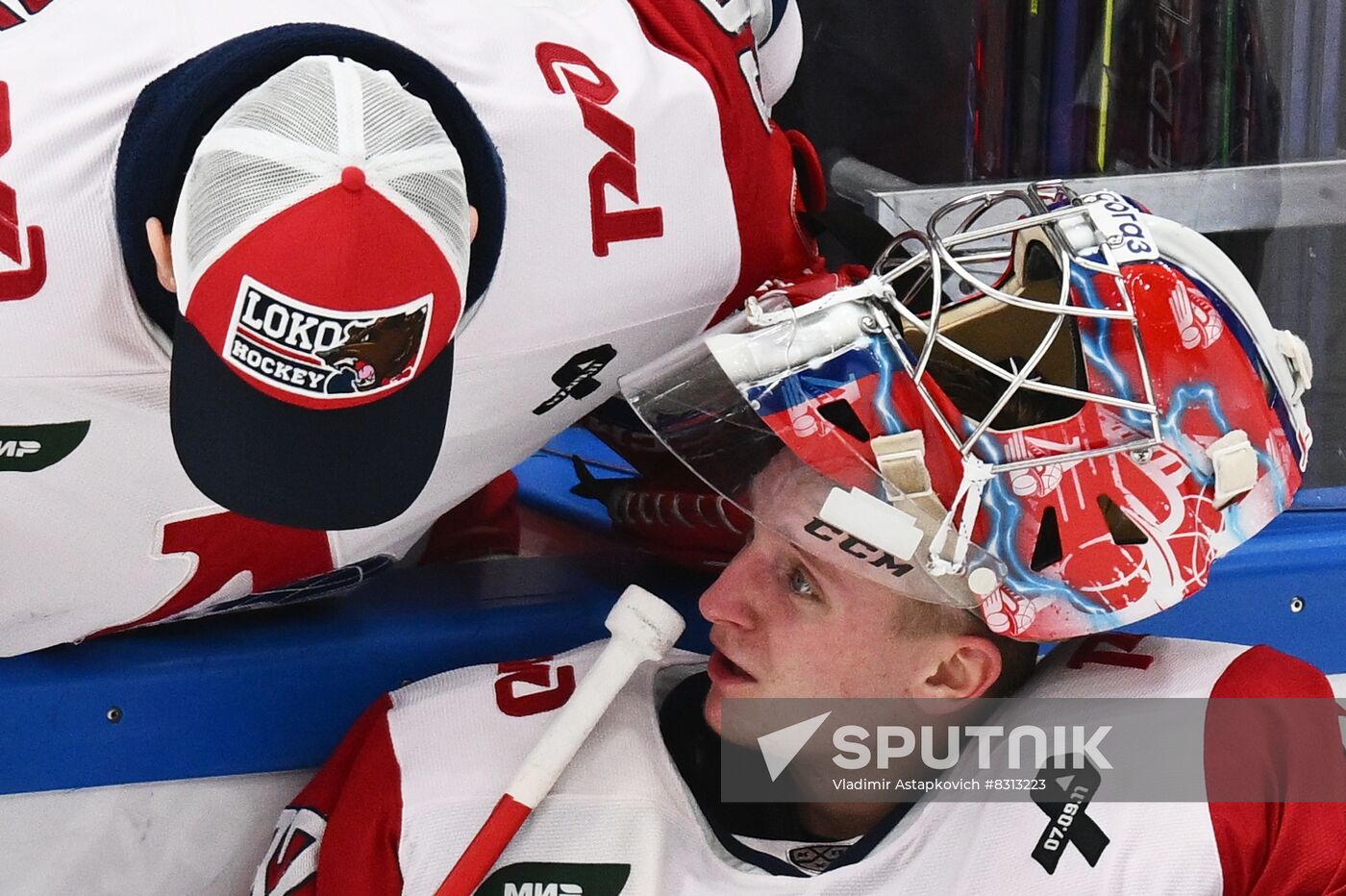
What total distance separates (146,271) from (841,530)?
0.43 m

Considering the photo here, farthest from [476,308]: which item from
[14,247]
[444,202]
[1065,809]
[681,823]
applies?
[1065,809]

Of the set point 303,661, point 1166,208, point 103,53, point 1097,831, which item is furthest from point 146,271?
point 1166,208

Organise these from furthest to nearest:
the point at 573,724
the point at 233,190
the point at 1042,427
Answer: the point at 573,724, the point at 1042,427, the point at 233,190

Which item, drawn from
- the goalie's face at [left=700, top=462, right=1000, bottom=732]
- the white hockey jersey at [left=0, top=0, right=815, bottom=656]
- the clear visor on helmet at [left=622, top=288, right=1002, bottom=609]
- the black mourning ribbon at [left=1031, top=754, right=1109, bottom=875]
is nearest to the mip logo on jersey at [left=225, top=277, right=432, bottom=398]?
the white hockey jersey at [left=0, top=0, right=815, bottom=656]

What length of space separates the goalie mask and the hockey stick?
0.12 meters

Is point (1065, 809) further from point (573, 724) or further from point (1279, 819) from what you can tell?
point (573, 724)

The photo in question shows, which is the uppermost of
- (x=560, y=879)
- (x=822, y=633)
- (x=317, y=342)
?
(x=317, y=342)

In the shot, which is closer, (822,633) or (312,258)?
(312,258)

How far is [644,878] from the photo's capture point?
106 cm

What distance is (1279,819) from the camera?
101cm

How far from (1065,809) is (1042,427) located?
262 millimetres

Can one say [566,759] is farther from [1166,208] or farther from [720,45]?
[1166,208]

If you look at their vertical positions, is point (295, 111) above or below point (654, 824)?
above

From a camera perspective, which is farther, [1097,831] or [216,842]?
[216,842]
